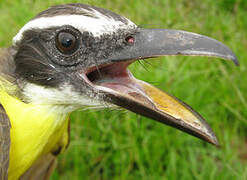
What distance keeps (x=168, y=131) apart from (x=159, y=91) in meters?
1.45

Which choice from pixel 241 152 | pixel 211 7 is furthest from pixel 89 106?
pixel 211 7

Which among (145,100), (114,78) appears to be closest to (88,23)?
(114,78)

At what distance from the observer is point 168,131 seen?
3203mm

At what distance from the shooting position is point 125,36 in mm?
1729

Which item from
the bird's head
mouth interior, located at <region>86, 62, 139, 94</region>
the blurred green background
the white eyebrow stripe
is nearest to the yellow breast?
the bird's head

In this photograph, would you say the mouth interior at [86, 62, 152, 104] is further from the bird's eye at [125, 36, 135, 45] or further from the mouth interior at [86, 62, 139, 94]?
the bird's eye at [125, 36, 135, 45]

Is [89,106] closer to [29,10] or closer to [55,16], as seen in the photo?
[55,16]

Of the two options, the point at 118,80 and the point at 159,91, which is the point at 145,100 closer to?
the point at 159,91

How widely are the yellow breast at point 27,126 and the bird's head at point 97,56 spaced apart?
7 centimetres

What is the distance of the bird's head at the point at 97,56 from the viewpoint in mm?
1670

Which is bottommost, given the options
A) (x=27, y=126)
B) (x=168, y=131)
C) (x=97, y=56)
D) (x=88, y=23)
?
(x=168, y=131)

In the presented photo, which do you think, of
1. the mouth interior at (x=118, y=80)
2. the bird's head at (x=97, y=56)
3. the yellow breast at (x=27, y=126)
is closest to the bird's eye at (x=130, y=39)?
the bird's head at (x=97, y=56)

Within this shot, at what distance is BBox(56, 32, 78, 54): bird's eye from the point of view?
1.70 metres

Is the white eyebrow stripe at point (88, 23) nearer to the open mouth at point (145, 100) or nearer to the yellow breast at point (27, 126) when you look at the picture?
the open mouth at point (145, 100)
